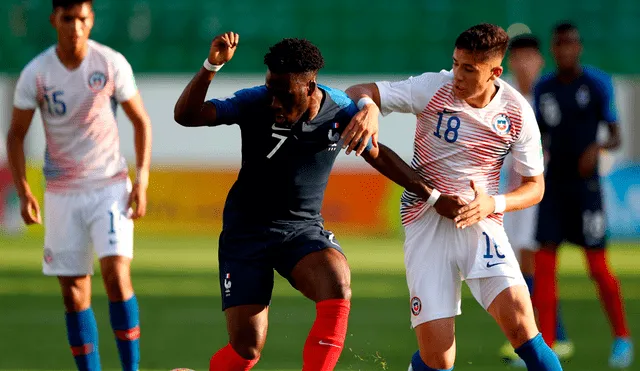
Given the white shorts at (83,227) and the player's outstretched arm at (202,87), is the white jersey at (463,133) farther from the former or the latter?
the white shorts at (83,227)

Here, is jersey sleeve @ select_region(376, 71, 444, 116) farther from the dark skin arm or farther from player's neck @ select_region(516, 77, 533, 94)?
player's neck @ select_region(516, 77, 533, 94)

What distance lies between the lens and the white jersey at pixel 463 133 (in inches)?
238

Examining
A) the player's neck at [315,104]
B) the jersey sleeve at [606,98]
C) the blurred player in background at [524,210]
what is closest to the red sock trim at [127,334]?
the player's neck at [315,104]

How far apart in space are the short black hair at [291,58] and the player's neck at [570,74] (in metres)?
3.77

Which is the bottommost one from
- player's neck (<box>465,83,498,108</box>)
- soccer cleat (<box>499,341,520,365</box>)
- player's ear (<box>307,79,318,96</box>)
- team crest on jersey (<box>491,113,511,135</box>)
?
soccer cleat (<box>499,341,520,365</box>)

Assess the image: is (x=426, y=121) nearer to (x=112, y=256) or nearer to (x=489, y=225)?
(x=489, y=225)

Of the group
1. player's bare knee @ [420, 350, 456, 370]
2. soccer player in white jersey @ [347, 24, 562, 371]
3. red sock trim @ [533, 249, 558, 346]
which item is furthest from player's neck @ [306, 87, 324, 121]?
red sock trim @ [533, 249, 558, 346]

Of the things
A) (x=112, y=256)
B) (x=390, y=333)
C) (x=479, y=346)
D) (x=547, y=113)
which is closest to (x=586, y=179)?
(x=547, y=113)

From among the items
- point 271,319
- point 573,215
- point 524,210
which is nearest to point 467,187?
point 573,215

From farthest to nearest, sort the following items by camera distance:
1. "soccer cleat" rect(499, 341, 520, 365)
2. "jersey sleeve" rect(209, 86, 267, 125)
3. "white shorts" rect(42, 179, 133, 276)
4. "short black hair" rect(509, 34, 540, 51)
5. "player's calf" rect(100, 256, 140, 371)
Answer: "short black hair" rect(509, 34, 540, 51) < "soccer cleat" rect(499, 341, 520, 365) < "white shorts" rect(42, 179, 133, 276) < "player's calf" rect(100, 256, 140, 371) < "jersey sleeve" rect(209, 86, 267, 125)

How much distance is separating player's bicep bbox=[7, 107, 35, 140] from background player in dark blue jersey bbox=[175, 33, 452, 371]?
1727 mm

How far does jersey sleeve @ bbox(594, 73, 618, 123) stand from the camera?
8.91 meters

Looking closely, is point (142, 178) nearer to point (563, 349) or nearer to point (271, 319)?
point (563, 349)

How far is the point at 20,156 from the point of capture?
23.9ft
